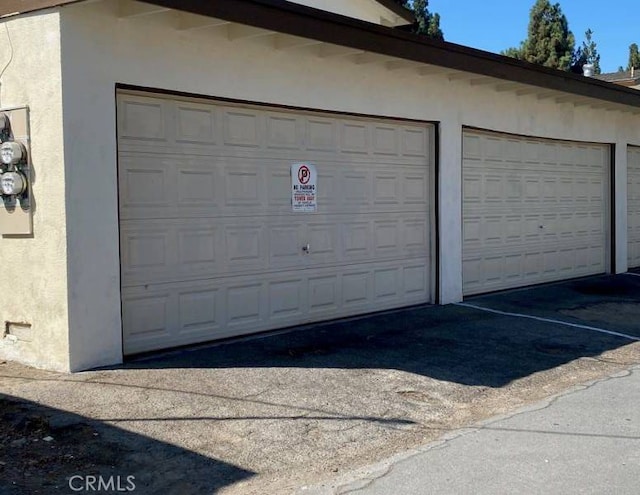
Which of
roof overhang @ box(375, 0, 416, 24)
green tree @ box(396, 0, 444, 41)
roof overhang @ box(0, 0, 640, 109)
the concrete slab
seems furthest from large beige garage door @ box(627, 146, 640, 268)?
green tree @ box(396, 0, 444, 41)

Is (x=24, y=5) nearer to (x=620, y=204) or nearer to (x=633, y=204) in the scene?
(x=620, y=204)

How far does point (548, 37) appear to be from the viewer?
34750 millimetres

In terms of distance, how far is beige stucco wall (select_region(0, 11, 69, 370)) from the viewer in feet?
23.2

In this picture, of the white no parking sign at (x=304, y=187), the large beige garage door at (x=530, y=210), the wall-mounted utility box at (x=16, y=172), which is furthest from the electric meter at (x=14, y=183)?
the large beige garage door at (x=530, y=210)

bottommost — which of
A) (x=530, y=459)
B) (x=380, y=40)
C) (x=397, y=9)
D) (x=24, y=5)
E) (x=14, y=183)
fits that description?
(x=530, y=459)

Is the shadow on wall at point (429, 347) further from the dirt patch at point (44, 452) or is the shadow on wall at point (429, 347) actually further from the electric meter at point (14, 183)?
the electric meter at point (14, 183)

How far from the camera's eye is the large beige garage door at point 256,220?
7895mm

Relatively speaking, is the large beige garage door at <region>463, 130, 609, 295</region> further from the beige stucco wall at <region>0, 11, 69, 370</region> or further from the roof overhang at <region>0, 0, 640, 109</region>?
the beige stucco wall at <region>0, 11, 69, 370</region>

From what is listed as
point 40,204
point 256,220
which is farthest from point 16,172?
point 256,220

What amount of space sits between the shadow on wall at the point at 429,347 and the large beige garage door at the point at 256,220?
0.36 metres

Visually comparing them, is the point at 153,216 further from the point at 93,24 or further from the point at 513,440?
the point at 513,440

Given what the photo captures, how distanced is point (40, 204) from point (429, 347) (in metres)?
4.53

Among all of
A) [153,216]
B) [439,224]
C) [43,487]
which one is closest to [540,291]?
[439,224]

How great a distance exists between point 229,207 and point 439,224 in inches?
154
